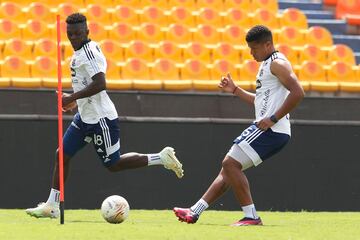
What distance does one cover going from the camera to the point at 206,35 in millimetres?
17109

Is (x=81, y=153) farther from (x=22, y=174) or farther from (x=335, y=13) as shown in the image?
(x=335, y=13)

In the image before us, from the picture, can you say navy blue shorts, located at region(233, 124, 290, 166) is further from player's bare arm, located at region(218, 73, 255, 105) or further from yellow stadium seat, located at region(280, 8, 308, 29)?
yellow stadium seat, located at region(280, 8, 308, 29)

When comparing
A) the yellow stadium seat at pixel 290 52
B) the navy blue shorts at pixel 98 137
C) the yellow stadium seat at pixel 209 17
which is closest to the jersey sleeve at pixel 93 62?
the navy blue shorts at pixel 98 137

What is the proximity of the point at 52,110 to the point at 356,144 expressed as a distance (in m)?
3.90

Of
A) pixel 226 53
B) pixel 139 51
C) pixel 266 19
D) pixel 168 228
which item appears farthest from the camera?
pixel 266 19

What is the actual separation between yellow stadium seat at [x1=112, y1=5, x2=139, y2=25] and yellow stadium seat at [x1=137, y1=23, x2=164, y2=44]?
375mm

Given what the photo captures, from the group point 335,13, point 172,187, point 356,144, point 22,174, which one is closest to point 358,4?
point 335,13

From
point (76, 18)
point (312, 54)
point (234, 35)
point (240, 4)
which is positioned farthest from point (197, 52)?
point (76, 18)

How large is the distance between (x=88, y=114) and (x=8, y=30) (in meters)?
6.28

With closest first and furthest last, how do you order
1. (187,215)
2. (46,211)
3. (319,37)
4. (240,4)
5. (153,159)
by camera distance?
(187,215), (46,211), (153,159), (319,37), (240,4)

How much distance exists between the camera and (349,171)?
13469 mm

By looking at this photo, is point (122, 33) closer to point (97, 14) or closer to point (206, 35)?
point (97, 14)

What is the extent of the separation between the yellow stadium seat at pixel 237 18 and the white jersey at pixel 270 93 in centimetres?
855

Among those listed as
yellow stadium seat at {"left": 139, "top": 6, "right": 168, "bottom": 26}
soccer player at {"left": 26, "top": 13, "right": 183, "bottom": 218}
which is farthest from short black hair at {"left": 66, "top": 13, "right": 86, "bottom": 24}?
yellow stadium seat at {"left": 139, "top": 6, "right": 168, "bottom": 26}
